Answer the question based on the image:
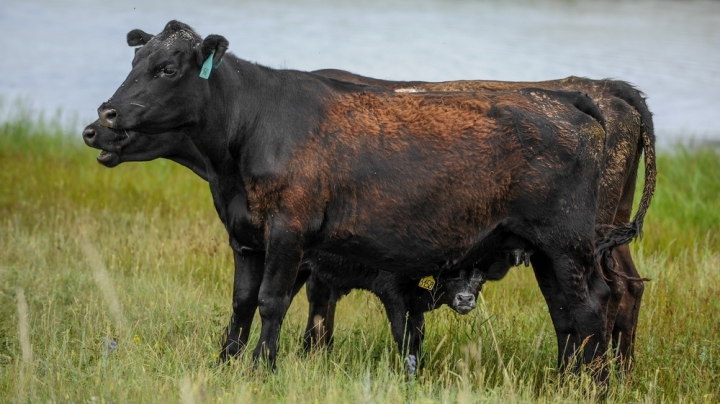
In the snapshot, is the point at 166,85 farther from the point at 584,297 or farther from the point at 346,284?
the point at 584,297

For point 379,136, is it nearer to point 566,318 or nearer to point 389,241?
point 389,241

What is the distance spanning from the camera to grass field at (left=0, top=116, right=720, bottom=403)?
21.4 feet

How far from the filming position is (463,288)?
7.91m

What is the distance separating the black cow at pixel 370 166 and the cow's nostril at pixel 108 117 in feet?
0.48

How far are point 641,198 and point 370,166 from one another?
240 cm

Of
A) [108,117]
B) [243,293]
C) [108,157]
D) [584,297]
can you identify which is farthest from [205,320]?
[584,297]

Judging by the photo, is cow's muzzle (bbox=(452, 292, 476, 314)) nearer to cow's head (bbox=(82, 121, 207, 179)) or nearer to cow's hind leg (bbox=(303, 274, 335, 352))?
cow's hind leg (bbox=(303, 274, 335, 352))

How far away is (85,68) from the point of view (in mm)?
21797

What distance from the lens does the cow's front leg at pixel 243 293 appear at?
7.60 m

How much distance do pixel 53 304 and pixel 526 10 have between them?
25384 millimetres

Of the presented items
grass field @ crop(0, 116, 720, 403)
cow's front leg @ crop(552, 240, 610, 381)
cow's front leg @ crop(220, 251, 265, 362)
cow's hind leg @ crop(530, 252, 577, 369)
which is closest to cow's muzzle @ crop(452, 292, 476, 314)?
grass field @ crop(0, 116, 720, 403)

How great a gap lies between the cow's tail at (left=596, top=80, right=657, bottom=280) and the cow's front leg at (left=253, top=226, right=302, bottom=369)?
2.16 meters

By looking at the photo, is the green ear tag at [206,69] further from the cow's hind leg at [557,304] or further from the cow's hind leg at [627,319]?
the cow's hind leg at [627,319]

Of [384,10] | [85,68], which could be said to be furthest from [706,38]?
[85,68]
